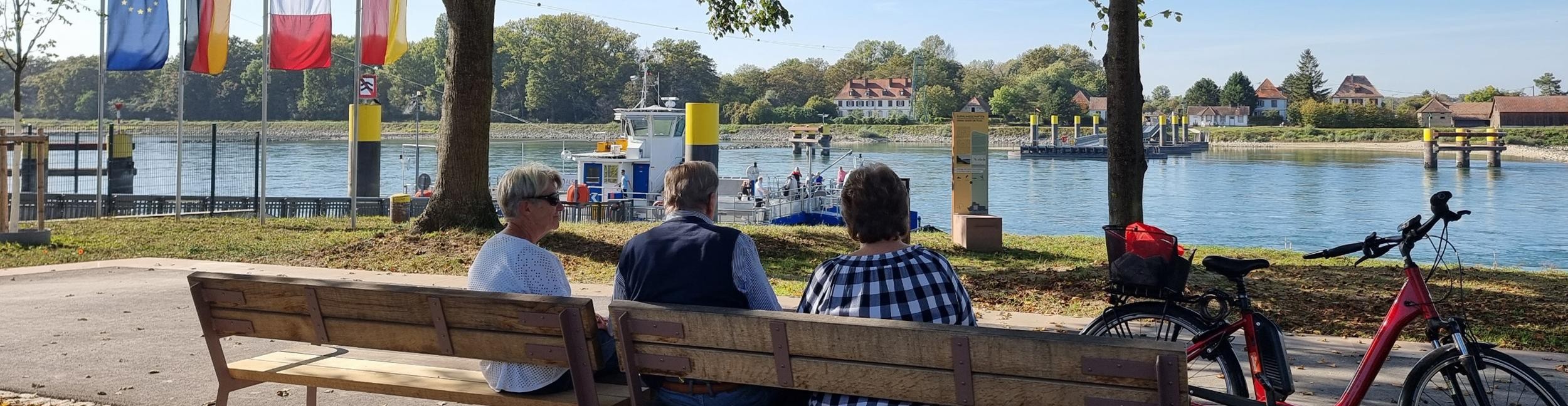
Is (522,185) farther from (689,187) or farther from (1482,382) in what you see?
(1482,382)

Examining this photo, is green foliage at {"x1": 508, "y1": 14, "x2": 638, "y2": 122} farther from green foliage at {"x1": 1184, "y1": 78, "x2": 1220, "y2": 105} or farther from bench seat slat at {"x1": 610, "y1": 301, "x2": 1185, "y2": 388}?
bench seat slat at {"x1": 610, "y1": 301, "x2": 1185, "y2": 388}

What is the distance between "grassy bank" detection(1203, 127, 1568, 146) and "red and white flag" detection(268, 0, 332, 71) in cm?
9717

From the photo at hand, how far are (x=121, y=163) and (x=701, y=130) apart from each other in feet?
36.0

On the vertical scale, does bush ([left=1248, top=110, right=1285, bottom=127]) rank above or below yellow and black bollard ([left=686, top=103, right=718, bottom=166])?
above

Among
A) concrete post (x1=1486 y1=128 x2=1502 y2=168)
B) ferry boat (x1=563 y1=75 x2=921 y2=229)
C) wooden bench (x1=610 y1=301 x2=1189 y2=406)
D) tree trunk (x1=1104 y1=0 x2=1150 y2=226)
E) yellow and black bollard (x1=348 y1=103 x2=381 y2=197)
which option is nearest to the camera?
wooden bench (x1=610 y1=301 x2=1189 y2=406)

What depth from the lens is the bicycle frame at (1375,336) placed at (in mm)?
3771

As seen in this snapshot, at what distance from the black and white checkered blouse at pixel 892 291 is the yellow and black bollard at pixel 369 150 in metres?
22.2

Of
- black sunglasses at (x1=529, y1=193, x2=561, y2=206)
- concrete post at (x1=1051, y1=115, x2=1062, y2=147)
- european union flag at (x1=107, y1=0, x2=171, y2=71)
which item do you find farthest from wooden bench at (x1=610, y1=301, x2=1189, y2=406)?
concrete post at (x1=1051, y1=115, x2=1062, y2=147)

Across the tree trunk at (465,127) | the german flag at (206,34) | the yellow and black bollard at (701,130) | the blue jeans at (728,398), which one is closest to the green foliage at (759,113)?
the yellow and black bollard at (701,130)

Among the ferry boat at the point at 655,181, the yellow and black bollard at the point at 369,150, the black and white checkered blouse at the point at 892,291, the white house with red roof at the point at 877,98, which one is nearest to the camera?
the black and white checkered blouse at the point at 892,291

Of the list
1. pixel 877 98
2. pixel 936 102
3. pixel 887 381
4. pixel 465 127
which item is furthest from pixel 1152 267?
pixel 877 98

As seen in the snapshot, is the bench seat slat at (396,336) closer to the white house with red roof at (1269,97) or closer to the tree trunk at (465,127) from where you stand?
the tree trunk at (465,127)

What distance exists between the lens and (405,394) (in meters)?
3.96

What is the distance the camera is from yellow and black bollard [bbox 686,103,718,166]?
78.7ft
